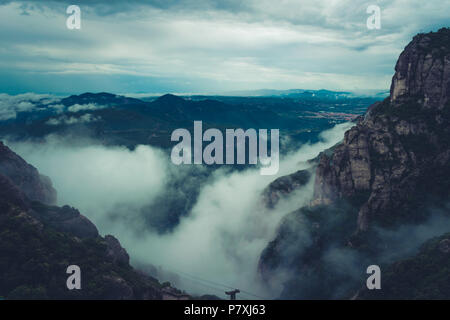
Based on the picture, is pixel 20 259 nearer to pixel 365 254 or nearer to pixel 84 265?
pixel 84 265

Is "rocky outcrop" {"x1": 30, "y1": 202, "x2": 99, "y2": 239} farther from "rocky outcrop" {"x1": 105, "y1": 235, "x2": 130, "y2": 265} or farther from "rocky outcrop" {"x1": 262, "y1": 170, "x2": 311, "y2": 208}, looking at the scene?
"rocky outcrop" {"x1": 262, "y1": 170, "x2": 311, "y2": 208}

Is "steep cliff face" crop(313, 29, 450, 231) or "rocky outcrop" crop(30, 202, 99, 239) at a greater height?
"steep cliff face" crop(313, 29, 450, 231)

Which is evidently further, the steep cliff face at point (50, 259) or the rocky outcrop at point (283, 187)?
the rocky outcrop at point (283, 187)

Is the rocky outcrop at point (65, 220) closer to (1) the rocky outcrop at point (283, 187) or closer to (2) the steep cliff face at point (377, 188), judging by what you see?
(2) the steep cliff face at point (377, 188)

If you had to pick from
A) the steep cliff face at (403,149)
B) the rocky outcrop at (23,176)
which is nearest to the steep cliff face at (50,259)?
the rocky outcrop at (23,176)

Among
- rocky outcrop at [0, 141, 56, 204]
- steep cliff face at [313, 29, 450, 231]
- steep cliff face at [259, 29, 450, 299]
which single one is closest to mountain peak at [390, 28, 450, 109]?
steep cliff face at [313, 29, 450, 231]

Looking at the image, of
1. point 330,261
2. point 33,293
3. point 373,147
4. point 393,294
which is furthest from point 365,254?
point 33,293

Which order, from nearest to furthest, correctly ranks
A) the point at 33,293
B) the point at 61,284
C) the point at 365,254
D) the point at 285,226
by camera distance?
the point at 33,293 < the point at 61,284 < the point at 365,254 < the point at 285,226
